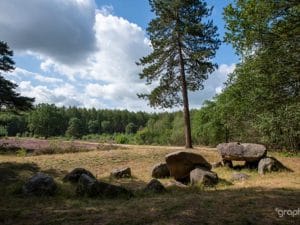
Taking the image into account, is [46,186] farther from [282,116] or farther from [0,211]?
[282,116]

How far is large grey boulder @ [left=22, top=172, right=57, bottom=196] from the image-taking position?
10.2m

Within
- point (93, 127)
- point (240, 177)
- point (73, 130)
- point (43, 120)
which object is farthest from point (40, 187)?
point (93, 127)

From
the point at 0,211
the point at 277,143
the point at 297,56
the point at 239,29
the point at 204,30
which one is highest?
the point at 204,30

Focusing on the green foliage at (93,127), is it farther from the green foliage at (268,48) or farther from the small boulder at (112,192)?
the small boulder at (112,192)

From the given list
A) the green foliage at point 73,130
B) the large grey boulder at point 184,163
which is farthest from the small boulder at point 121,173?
the green foliage at point 73,130

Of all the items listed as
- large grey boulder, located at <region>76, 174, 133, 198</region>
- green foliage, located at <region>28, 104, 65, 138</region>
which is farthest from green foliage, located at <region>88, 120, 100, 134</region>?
large grey boulder, located at <region>76, 174, 133, 198</region>

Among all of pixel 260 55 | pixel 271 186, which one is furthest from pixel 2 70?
pixel 271 186

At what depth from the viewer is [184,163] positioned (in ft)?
46.9

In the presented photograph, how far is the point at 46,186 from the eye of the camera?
34.2ft

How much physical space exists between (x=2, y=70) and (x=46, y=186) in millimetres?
14350

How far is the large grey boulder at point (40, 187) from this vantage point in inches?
403

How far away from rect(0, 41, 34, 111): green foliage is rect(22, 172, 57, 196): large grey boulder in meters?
11.3

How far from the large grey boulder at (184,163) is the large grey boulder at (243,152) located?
2.54 meters

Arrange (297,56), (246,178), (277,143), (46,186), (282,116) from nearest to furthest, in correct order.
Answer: (46,186), (297,56), (246,178), (282,116), (277,143)
